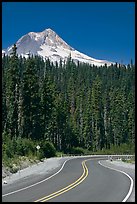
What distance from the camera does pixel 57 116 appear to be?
3209 inches

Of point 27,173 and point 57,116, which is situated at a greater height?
point 57,116

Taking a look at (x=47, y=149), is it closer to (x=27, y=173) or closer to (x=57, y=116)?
(x=57, y=116)

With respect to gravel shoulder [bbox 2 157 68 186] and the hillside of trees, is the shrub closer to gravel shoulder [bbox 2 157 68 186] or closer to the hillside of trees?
the hillside of trees

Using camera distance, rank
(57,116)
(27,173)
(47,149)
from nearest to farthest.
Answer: (27,173) < (47,149) < (57,116)

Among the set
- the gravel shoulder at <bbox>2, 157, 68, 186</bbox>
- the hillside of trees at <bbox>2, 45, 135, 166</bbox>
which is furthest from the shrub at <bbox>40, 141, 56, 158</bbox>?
the gravel shoulder at <bbox>2, 157, 68, 186</bbox>

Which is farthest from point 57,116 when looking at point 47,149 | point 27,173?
point 27,173

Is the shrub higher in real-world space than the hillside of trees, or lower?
lower

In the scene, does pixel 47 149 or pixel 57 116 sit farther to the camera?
pixel 57 116

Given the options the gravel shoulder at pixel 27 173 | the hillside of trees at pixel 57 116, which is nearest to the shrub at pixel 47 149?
the hillside of trees at pixel 57 116

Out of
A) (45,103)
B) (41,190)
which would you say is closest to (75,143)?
(45,103)

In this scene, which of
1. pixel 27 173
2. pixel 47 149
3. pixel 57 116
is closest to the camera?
pixel 27 173

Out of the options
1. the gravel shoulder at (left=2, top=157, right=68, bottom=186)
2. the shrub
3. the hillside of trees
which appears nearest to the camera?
the gravel shoulder at (left=2, top=157, right=68, bottom=186)

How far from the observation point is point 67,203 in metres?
13.8

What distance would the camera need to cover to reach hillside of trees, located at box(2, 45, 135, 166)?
56188 millimetres
